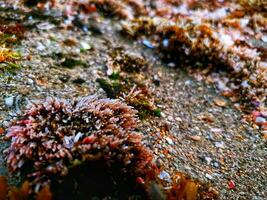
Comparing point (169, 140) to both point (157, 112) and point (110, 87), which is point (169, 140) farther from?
point (110, 87)

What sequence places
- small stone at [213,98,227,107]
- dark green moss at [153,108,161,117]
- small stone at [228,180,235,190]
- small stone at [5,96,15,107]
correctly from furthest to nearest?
small stone at [213,98,227,107] < dark green moss at [153,108,161,117] < small stone at [5,96,15,107] < small stone at [228,180,235,190]

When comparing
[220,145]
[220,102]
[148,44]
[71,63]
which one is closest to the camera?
[220,145]

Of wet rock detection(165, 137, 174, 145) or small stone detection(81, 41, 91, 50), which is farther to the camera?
small stone detection(81, 41, 91, 50)

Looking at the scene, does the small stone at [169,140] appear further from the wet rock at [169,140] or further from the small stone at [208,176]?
the small stone at [208,176]

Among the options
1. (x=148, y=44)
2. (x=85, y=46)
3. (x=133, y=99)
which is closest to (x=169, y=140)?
(x=133, y=99)

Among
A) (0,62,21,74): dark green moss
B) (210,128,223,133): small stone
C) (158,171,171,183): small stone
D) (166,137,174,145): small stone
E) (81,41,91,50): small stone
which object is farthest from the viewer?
(81,41,91,50): small stone

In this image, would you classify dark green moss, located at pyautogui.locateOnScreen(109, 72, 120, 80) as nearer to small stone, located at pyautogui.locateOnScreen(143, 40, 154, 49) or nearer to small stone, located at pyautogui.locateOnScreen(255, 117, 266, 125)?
small stone, located at pyautogui.locateOnScreen(143, 40, 154, 49)

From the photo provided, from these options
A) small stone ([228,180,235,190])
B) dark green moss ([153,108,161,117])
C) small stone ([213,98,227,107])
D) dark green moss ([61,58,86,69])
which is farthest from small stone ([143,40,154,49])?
small stone ([228,180,235,190])

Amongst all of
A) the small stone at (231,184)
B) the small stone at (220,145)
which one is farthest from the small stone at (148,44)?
the small stone at (231,184)

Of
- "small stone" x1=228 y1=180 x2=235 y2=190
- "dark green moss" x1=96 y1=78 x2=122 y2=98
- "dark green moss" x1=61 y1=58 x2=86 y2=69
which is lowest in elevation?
"small stone" x1=228 y1=180 x2=235 y2=190
